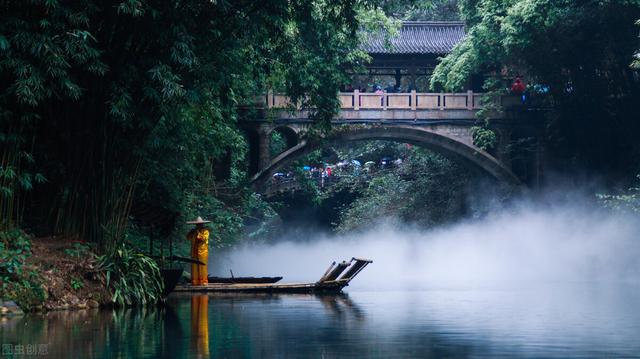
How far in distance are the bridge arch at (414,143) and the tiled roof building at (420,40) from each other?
3.53 meters

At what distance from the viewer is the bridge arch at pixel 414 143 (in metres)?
41.2

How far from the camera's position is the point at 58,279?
18844 millimetres

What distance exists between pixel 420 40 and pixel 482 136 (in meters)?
5.88

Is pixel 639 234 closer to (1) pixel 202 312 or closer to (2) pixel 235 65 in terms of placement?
(2) pixel 235 65

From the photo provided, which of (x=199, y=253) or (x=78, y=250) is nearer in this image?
(x=78, y=250)

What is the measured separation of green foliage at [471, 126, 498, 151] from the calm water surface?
2033 cm

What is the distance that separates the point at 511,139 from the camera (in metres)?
44.6

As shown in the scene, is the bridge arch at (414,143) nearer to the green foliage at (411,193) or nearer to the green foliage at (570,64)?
the green foliage at (570,64)

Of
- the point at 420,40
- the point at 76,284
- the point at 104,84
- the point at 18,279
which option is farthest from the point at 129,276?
the point at 420,40

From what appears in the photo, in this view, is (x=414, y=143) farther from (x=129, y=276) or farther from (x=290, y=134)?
(x=129, y=276)

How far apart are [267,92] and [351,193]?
1568cm

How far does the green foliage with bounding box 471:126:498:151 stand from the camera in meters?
42.4

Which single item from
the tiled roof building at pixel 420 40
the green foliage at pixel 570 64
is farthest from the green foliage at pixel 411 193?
the green foliage at pixel 570 64

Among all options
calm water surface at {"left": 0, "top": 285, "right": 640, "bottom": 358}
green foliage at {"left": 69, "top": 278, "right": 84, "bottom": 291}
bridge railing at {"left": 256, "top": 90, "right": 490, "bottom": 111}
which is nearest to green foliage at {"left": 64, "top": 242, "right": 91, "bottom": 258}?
green foliage at {"left": 69, "top": 278, "right": 84, "bottom": 291}
